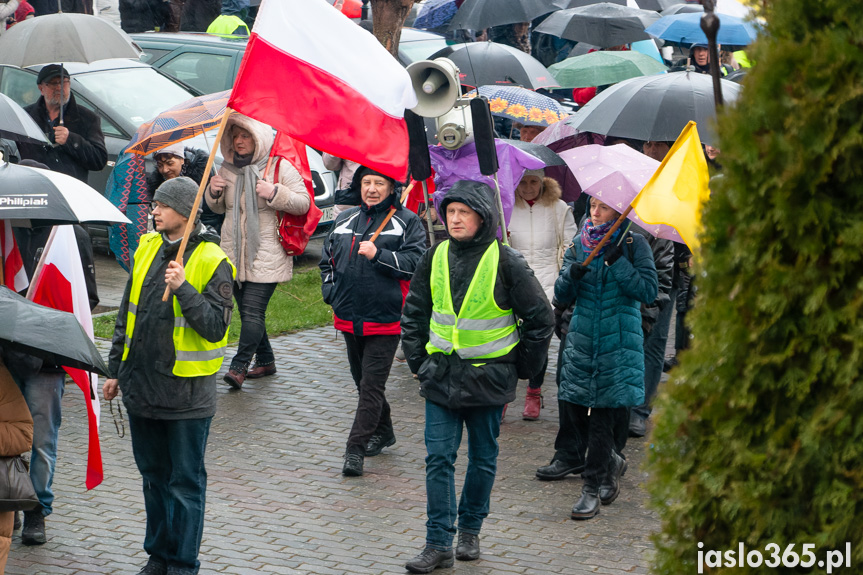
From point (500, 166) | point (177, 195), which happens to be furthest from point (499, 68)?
point (177, 195)

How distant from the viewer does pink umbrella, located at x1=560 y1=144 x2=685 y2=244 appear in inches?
252

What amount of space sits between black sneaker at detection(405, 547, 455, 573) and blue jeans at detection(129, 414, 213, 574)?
110 cm

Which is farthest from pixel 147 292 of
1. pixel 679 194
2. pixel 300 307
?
pixel 300 307

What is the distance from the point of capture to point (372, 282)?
7.56m

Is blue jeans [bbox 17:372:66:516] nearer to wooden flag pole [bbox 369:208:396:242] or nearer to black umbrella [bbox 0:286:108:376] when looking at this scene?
black umbrella [bbox 0:286:108:376]

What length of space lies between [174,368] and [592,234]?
8.82 ft

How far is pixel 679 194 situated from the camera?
5.75 metres

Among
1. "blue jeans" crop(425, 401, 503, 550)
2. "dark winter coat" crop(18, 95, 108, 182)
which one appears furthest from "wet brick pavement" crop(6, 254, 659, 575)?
"dark winter coat" crop(18, 95, 108, 182)

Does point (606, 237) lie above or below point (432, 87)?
below

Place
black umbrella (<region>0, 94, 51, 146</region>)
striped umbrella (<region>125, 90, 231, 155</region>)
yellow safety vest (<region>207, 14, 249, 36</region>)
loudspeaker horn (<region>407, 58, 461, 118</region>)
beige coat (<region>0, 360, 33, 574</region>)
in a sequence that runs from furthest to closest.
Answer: yellow safety vest (<region>207, 14, 249, 36</region>) → striped umbrella (<region>125, 90, 231, 155</region>) → black umbrella (<region>0, 94, 51, 146</region>) → loudspeaker horn (<region>407, 58, 461, 118</region>) → beige coat (<region>0, 360, 33, 574</region>)

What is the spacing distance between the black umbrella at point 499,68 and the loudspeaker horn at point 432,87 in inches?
190

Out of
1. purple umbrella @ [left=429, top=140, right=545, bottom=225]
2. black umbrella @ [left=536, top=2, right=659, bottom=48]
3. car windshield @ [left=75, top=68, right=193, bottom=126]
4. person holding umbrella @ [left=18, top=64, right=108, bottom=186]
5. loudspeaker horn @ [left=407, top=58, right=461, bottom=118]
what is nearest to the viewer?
loudspeaker horn @ [left=407, top=58, right=461, bottom=118]

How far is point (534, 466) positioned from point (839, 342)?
4993 millimetres

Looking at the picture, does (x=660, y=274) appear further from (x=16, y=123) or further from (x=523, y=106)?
(x=16, y=123)
